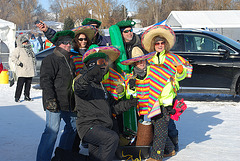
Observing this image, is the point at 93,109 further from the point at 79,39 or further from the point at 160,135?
the point at 79,39

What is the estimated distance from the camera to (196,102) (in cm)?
875

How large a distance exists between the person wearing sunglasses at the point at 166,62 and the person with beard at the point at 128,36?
0.73ft

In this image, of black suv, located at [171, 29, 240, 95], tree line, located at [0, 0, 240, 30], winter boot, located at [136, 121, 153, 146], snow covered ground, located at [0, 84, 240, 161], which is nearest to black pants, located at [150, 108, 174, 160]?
winter boot, located at [136, 121, 153, 146]

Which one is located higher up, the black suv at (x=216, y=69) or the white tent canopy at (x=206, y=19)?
the white tent canopy at (x=206, y=19)

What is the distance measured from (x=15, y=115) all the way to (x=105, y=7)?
154 feet

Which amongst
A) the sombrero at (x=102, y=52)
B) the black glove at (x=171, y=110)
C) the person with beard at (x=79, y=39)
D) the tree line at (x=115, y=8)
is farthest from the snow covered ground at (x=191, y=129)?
the tree line at (x=115, y=8)

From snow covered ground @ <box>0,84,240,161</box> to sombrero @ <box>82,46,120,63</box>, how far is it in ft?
5.15

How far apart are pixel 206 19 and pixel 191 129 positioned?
61.1 ft

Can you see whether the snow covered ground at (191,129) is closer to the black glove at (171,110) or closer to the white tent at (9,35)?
the black glove at (171,110)

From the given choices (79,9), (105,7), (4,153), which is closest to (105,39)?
(4,153)

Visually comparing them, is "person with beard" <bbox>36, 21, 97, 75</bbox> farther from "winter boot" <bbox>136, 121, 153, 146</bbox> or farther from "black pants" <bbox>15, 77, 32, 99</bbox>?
"black pants" <bbox>15, 77, 32, 99</bbox>

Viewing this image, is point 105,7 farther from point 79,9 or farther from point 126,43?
point 126,43

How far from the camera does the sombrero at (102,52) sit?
369cm

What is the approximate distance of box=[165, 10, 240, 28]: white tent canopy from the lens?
2277cm
